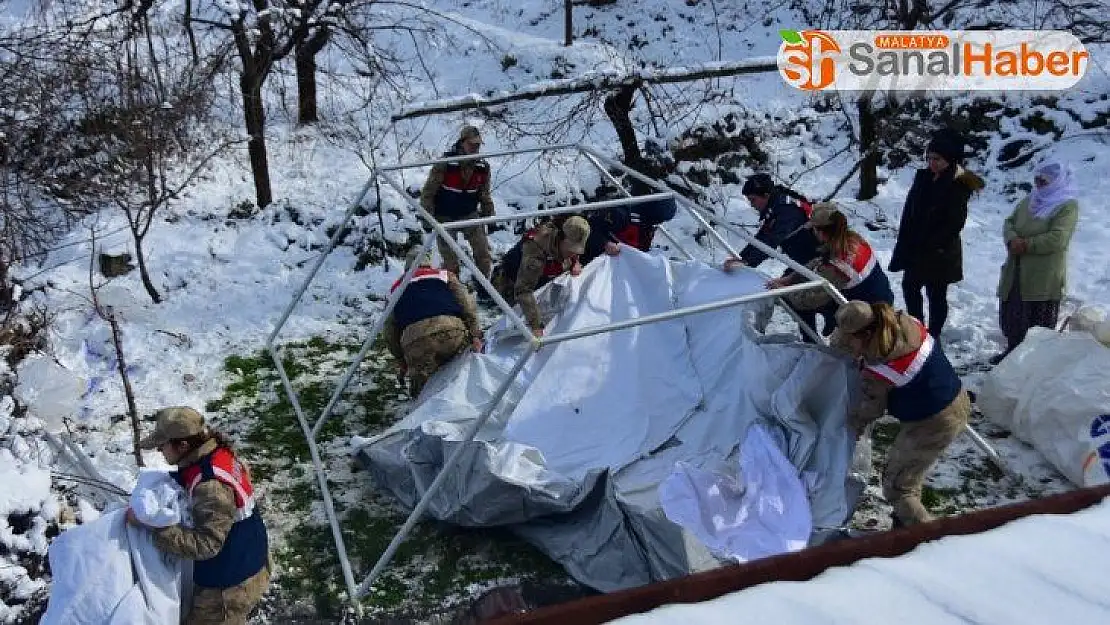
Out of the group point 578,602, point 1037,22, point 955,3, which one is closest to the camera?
point 578,602

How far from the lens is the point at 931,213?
5.55m

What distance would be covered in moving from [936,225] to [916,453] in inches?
75.5

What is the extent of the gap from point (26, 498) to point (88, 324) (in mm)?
2402

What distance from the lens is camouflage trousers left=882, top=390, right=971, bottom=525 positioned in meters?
4.11

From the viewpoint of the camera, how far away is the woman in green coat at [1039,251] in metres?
5.41

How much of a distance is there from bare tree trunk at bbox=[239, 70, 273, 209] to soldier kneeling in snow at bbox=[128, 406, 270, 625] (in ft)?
14.9

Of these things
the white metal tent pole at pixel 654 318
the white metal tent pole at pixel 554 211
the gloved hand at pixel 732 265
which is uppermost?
the white metal tent pole at pixel 554 211

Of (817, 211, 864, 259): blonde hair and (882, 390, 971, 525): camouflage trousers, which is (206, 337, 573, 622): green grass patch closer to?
(882, 390, 971, 525): camouflage trousers

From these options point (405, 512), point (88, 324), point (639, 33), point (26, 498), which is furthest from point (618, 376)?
point (639, 33)

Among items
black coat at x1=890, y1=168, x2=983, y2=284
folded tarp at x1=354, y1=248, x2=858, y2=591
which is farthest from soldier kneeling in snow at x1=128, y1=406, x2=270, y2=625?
black coat at x1=890, y1=168, x2=983, y2=284

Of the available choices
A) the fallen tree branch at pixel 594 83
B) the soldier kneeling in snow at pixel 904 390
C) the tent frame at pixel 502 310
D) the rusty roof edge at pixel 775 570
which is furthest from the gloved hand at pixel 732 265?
the fallen tree branch at pixel 594 83

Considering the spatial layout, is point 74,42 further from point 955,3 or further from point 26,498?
point 955,3

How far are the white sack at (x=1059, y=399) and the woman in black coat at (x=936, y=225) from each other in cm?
64

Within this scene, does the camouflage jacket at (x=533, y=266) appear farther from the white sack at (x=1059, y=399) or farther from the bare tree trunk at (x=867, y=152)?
the bare tree trunk at (x=867, y=152)
